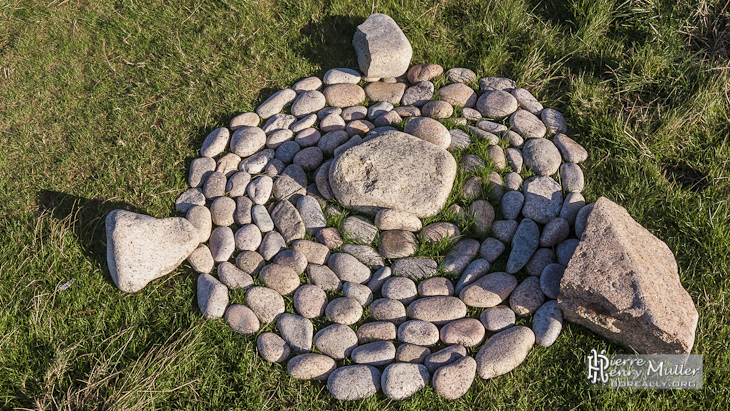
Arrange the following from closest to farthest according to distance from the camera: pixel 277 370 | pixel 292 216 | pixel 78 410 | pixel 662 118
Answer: pixel 78 410
pixel 277 370
pixel 292 216
pixel 662 118

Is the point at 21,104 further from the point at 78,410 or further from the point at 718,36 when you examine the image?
the point at 718,36

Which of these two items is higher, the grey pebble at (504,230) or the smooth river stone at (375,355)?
the grey pebble at (504,230)

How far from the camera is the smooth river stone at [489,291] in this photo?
10.5ft

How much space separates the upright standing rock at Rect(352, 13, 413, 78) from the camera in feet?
14.1

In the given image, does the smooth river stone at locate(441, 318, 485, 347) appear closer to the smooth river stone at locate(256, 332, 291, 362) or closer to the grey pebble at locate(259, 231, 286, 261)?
the smooth river stone at locate(256, 332, 291, 362)

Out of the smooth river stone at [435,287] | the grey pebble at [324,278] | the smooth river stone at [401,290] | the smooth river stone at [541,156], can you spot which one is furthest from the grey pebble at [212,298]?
the smooth river stone at [541,156]

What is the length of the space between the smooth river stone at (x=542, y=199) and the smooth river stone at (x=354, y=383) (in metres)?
1.49

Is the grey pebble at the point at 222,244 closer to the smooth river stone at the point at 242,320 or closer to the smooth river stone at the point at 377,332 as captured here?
the smooth river stone at the point at 242,320

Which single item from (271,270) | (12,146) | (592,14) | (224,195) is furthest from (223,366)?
(592,14)

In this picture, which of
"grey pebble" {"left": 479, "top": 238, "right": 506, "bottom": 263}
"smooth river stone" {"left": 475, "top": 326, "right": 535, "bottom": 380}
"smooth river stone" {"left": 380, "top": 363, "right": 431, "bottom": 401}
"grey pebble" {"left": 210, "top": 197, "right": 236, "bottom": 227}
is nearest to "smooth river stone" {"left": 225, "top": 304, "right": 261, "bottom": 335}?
"grey pebble" {"left": 210, "top": 197, "right": 236, "bottom": 227}

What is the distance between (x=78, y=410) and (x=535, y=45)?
4015 millimetres

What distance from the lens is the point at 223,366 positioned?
119 inches

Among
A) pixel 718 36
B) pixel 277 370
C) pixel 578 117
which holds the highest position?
pixel 718 36

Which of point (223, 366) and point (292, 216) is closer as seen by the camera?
point (223, 366)
